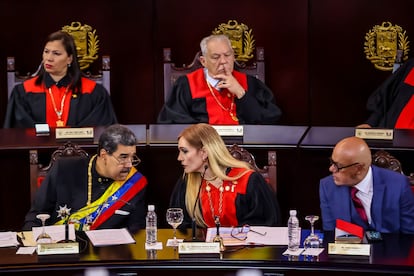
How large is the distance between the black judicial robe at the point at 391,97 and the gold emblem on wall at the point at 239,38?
1229 mm

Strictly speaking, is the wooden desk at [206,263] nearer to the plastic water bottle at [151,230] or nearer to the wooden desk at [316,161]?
the plastic water bottle at [151,230]

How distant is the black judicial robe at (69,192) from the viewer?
5.55 meters

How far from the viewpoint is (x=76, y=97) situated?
7.40 metres

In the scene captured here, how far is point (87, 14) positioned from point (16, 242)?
3769 mm

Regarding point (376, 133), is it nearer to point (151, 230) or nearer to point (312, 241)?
point (312, 241)

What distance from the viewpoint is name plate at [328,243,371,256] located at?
179 inches

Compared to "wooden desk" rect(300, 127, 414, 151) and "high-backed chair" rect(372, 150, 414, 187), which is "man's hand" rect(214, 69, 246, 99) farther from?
"high-backed chair" rect(372, 150, 414, 187)

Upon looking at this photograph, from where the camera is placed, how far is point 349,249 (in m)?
4.57

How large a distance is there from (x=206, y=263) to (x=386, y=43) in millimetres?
4024

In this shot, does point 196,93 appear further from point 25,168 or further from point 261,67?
point 25,168

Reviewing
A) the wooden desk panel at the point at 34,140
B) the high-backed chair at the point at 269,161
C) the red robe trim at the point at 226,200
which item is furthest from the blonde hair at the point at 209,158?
the wooden desk panel at the point at 34,140

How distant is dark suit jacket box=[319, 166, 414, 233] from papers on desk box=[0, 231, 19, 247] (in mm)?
→ 1578

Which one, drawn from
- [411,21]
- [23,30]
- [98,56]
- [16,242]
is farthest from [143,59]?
[16,242]

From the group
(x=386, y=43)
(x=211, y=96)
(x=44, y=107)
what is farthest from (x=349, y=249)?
(x=386, y=43)
